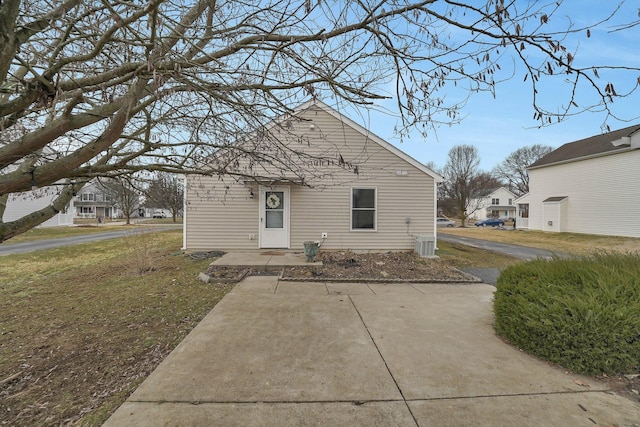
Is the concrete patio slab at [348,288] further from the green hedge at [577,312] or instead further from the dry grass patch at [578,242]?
the dry grass patch at [578,242]

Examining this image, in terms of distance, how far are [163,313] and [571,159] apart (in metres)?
27.9

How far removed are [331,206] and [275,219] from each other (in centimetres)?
198

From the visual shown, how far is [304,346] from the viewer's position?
11.2 feet

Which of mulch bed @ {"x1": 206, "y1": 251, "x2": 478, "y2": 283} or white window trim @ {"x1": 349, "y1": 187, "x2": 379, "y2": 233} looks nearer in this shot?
mulch bed @ {"x1": 206, "y1": 251, "x2": 478, "y2": 283}

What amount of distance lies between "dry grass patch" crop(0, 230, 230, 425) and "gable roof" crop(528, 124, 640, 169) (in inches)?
965

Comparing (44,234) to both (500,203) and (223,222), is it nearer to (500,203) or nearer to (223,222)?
(223,222)

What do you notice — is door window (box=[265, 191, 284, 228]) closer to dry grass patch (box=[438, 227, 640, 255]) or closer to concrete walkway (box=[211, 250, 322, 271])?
concrete walkway (box=[211, 250, 322, 271])

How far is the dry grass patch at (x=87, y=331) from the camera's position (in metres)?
2.61

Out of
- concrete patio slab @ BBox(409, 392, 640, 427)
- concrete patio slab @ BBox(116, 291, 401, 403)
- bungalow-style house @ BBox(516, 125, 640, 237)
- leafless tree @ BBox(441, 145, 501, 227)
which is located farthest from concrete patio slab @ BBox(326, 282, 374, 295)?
leafless tree @ BBox(441, 145, 501, 227)

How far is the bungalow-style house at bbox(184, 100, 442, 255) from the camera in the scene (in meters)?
9.95

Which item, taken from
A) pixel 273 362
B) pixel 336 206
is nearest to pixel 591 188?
pixel 336 206

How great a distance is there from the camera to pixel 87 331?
13.5 ft

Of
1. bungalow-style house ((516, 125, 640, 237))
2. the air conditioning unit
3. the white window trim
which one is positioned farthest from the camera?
bungalow-style house ((516, 125, 640, 237))

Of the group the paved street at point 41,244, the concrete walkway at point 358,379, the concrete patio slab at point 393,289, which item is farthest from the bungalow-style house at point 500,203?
the concrete walkway at point 358,379
